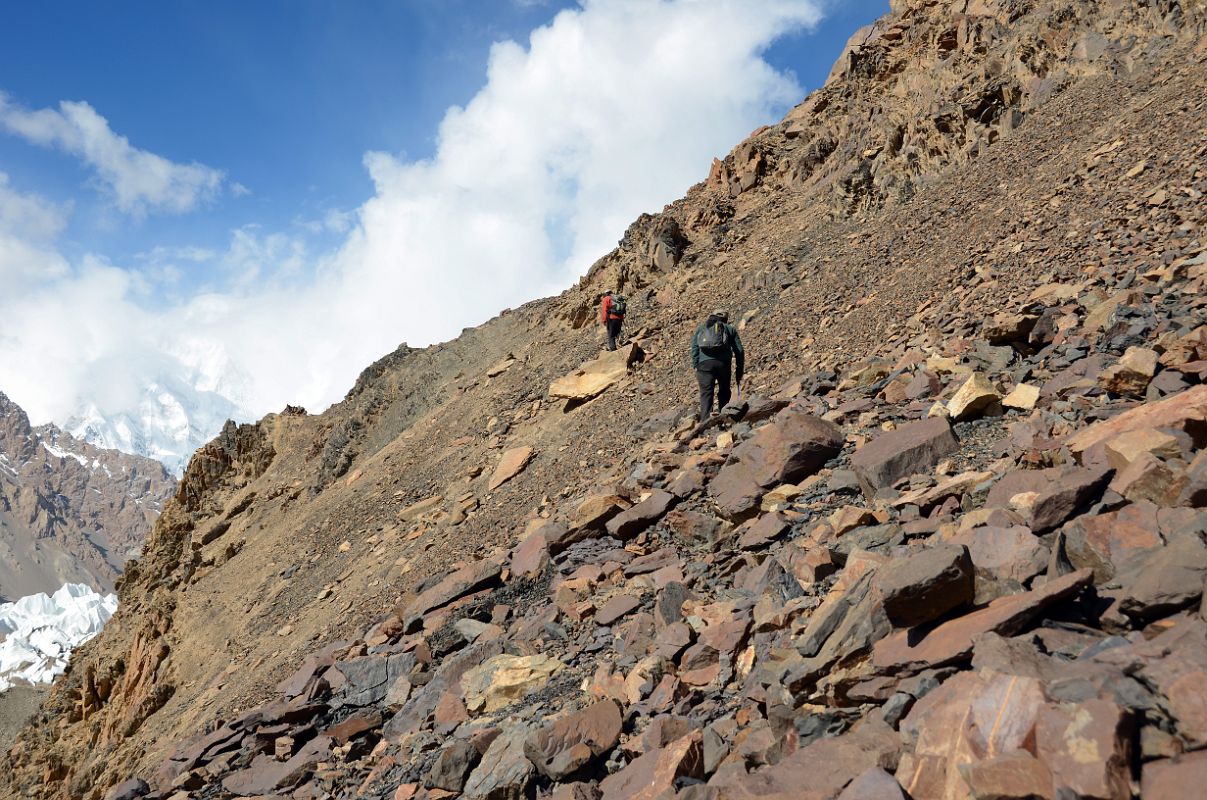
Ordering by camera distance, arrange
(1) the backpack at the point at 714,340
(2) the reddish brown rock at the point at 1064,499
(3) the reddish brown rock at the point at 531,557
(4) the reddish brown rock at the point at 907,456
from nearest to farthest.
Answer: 1. (2) the reddish brown rock at the point at 1064,499
2. (4) the reddish brown rock at the point at 907,456
3. (3) the reddish brown rock at the point at 531,557
4. (1) the backpack at the point at 714,340

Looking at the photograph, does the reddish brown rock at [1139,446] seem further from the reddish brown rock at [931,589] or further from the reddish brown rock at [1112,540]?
the reddish brown rock at [931,589]

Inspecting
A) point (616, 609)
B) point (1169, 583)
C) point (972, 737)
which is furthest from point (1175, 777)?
point (616, 609)

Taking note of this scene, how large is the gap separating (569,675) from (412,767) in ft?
4.57

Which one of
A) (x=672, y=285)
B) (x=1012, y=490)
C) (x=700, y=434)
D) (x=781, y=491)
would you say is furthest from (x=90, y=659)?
(x=1012, y=490)

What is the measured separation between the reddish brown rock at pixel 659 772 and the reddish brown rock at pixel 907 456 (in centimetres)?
321

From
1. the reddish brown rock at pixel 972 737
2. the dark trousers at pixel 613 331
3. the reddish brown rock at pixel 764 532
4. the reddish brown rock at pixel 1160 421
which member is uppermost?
the dark trousers at pixel 613 331

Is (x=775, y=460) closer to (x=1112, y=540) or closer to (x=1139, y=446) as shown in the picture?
(x=1139, y=446)

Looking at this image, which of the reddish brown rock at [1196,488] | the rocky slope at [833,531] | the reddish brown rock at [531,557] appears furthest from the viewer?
the reddish brown rock at [531,557]

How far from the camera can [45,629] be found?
170250mm

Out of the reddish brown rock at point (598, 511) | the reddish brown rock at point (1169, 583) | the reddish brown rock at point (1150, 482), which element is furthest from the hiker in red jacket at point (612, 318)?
the reddish brown rock at point (1169, 583)

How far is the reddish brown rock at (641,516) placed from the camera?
7.95 meters

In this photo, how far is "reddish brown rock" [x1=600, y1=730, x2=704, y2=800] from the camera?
3.65 m

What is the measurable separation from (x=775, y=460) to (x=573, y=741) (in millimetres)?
3834

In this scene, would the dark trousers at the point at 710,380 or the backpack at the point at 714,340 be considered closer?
the backpack at the point at 714,340
